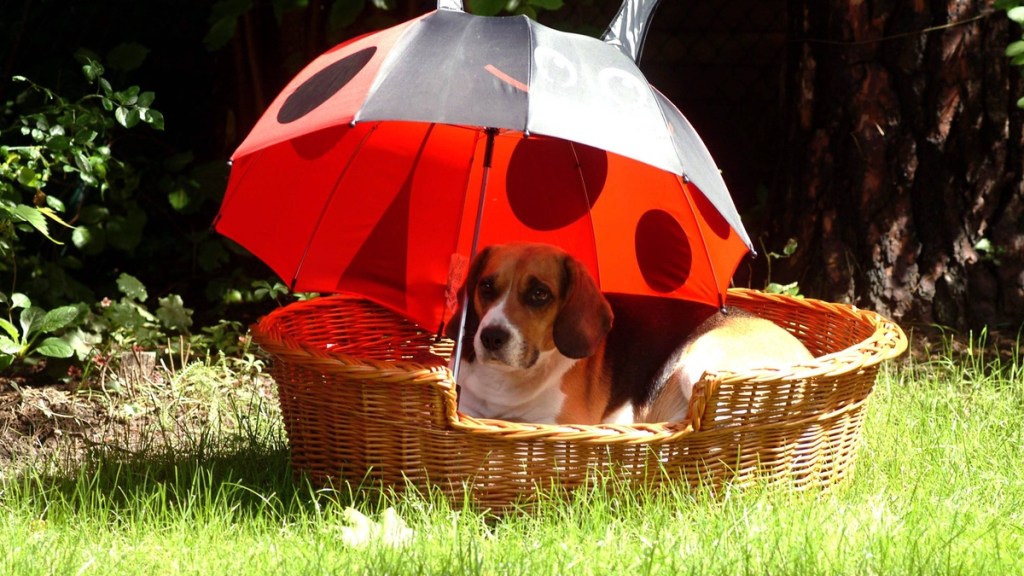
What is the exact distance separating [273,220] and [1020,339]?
3.28 meters

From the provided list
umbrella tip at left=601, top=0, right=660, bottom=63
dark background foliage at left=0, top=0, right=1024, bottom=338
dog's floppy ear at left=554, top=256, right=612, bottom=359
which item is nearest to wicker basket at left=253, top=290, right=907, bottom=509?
dog's floppy ear at left=554, top=256, right=612, bottom=359

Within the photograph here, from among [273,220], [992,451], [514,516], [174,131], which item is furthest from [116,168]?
[992,451]

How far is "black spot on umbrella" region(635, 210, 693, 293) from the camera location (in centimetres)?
391

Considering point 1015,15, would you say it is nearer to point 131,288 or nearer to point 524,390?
point 524,390

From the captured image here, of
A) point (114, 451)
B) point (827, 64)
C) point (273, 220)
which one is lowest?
point (114, 451)

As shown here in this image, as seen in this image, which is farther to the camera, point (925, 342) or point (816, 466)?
point (925, 342)

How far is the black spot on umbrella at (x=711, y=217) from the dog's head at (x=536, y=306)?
433 mm

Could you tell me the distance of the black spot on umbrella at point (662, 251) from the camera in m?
3.91

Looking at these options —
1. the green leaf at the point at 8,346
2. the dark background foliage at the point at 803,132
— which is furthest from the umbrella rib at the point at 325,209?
the green leaf at the point at 8,346

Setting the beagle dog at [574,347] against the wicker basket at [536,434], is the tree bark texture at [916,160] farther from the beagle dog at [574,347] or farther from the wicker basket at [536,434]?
the wicker basket at [536,434]

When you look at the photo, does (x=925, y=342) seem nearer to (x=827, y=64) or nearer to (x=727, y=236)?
(x=827, y=64)

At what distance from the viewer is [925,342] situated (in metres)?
4.98

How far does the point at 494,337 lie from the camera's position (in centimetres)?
345

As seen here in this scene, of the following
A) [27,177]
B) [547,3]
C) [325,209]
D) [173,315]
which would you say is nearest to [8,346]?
[27,177]
